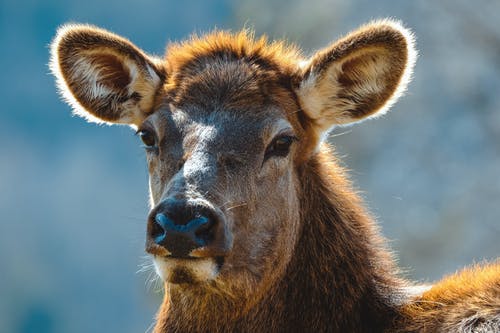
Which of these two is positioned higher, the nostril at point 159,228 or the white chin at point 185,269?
the nostril at point 159,228

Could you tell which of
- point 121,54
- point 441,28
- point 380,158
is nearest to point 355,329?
point 121,54

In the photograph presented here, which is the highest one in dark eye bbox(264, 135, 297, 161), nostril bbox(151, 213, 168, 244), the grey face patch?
dark eye bbox(264, 135, 297, 161)

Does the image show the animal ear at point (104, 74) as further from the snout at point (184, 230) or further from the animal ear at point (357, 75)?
the snout at point (184, 230)

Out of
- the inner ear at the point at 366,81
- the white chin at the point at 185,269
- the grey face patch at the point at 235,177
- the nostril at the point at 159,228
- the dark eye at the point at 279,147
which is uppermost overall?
the inner ear at the point at 366,81

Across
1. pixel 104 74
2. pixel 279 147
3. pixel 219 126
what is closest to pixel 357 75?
pixel 279 147

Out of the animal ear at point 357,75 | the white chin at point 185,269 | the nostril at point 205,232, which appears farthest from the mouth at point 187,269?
the animal ear at point 357,75

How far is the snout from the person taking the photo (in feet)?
20.3

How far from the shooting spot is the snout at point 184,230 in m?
6.19

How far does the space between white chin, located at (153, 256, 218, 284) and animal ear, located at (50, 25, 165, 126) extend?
1948mm

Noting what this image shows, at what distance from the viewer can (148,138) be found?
294 inches

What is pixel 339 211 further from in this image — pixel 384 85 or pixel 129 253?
pixel 129 253

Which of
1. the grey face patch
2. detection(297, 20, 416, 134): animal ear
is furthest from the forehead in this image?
detection(297, 20, 416, 134): animal ear

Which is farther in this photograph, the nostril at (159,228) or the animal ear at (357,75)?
the animal ear at (357,75)

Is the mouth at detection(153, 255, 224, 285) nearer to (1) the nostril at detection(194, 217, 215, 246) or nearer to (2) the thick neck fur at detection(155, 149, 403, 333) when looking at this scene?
(1) the nostril at detection(194, 217, 215, 246)
